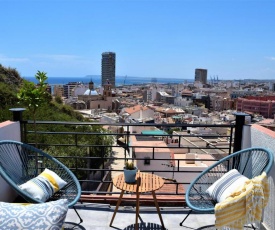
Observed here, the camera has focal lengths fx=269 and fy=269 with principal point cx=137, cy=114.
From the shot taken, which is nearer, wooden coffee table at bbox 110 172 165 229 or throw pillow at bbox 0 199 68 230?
throw pillow at bbox 0 199 68 230

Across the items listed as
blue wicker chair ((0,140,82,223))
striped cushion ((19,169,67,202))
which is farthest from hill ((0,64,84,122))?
striped cushion ((19,169,67,202))

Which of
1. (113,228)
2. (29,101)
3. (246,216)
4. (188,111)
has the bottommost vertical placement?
(188,111)

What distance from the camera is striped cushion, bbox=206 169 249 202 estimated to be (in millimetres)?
2231

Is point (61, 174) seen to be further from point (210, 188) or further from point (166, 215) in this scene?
point (210, 188)

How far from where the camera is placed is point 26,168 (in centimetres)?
267

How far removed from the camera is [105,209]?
278 centimetres

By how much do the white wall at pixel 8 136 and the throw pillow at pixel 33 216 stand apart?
111 cm

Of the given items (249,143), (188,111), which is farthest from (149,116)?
(249,143)

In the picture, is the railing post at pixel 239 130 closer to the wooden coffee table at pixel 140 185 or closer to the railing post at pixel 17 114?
the wooden coffee table at pixel 140 185

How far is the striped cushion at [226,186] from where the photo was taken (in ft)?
7.32

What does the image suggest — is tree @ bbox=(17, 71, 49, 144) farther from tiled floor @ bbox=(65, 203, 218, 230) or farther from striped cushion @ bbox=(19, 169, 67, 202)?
tiled floor @ bbox=(65, 203, 218, 230)

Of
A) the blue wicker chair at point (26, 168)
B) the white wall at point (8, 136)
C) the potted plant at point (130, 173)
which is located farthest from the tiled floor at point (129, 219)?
the white wall at point (8, 136)

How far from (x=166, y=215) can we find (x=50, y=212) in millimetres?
1467

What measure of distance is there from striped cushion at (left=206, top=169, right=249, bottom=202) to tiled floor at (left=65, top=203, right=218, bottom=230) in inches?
15.2
